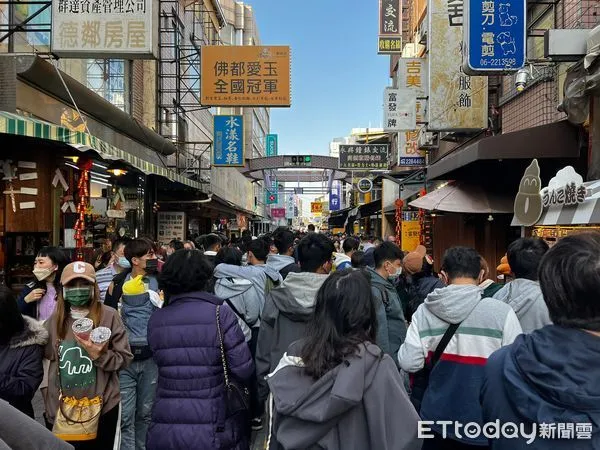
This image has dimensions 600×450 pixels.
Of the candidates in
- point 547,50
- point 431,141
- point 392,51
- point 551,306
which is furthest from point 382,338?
point 392,51

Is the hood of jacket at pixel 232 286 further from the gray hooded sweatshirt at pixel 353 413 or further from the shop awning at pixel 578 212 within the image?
the shop awning at pixel 578 212

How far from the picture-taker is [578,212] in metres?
6.29

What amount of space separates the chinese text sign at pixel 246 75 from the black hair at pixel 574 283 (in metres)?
11.6

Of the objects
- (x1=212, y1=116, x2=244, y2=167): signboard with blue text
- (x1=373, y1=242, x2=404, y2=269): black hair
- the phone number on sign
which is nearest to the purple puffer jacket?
(x1=373, y1=242, x2=404, y2=269): black hair

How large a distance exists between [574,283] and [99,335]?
9.52 ft

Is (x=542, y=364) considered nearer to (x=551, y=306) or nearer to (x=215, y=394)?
(x=551, y=306)

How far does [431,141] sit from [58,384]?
1501cm

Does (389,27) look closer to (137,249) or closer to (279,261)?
(279,261)

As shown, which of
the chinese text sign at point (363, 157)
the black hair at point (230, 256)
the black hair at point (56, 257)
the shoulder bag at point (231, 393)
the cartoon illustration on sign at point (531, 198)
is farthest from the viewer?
the chinese text sign at point (363, 157)

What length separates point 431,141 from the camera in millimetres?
16578

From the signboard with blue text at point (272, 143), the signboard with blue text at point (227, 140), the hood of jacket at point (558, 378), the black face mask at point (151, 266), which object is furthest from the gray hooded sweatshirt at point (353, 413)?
the signboard with blue text at point (272, 143)

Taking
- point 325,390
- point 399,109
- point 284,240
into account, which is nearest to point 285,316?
point 325,390

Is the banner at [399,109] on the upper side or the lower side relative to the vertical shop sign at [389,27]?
lower

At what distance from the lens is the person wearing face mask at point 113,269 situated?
5.36 m
